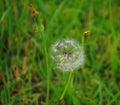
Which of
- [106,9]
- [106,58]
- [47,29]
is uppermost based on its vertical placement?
[106,9]

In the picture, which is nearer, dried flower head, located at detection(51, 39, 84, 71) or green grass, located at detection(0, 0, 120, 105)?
dried flower head, located at detection(51, 39, 84, 71)

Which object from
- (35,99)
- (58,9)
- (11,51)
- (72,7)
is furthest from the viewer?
(72,7)

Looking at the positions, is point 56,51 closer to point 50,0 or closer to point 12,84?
point 12,84

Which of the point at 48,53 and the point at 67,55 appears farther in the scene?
the point at 48,53

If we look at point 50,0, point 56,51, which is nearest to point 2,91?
point 56,51
